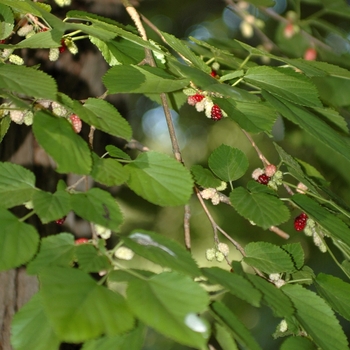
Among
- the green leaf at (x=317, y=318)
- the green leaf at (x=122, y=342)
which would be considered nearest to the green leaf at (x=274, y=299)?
the green leaf at (x=317, y=318)

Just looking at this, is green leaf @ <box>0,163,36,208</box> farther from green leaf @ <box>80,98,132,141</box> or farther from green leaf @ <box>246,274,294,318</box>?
green leaf @ <box>246,274,294,318</box>

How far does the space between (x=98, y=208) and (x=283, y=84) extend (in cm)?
30

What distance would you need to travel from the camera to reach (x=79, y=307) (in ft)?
1.21

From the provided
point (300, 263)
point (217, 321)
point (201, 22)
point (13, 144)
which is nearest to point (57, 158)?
point (217, 321)

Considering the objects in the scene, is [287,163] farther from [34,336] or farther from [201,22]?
[201,22]

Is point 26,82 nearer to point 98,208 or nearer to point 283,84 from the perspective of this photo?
point 98,208

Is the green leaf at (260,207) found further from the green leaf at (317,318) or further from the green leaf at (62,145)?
the green leaf at (62,145)

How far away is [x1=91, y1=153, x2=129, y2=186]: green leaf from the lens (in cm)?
48

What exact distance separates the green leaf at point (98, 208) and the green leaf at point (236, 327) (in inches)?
5.3

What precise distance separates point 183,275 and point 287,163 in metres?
0.35

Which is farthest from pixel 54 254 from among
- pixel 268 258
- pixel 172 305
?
pixel 268 258

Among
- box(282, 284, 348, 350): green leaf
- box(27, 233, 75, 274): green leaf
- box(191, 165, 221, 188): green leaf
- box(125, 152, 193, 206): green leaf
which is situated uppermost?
box(125, 152, 193, 206): green leaf

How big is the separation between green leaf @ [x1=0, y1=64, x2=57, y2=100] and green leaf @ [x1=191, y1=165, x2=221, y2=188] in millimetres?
264

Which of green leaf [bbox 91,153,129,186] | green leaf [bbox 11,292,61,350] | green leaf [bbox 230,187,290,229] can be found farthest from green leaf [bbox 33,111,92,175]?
green leaf [bbox 230,187,290,229]
